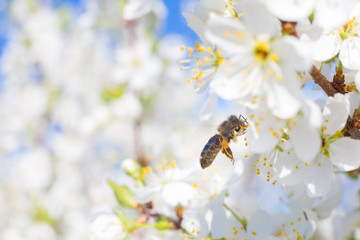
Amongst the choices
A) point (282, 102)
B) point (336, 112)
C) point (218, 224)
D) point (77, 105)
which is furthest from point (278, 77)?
point (77, 105)

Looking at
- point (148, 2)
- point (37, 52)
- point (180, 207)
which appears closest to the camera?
point (148, 2)

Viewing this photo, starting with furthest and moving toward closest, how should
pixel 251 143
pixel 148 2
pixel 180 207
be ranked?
pixel 180 207
pixel 148 2
pixel 251 143

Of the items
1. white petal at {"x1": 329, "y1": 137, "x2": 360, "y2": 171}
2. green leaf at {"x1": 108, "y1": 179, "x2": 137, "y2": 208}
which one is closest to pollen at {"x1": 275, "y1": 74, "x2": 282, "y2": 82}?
white petal at {"x1": 329, "y1": 137, "x2": 360, "y2": 171}

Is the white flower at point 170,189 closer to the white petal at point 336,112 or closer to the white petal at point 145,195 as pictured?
the white petal at point 145,195

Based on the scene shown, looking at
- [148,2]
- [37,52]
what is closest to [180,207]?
[148,2]

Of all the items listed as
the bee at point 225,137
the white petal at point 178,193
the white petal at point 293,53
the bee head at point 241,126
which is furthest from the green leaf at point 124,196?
the white petal at point 293,53

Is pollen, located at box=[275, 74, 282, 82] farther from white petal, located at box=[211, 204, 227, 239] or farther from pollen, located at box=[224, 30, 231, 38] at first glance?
white petal, located at box=[211, 204, 227, 239]

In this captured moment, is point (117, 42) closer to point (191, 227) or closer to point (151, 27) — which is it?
point (151, 27)
